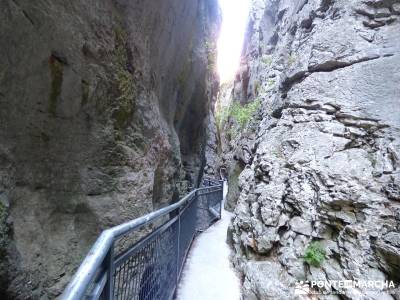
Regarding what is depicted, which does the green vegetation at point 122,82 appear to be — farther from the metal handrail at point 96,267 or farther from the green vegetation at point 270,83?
the green vegetation at point 270,83

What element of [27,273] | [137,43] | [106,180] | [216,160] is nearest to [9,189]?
[27,273]

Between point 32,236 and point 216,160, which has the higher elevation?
point 216,160

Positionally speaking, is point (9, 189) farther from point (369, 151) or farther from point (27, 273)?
point (369, 151)

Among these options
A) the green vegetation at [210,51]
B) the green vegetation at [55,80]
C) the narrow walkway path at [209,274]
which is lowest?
the narrow walkway path at [209,274]

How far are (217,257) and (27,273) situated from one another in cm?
383

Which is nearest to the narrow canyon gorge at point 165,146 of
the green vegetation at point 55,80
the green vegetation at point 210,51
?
the green vegetation at point 55,80

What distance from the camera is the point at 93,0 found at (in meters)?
2.86

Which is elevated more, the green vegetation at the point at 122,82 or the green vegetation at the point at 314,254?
the green vegetation at the point at 122,82

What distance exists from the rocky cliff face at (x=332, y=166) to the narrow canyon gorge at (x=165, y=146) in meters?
0.02

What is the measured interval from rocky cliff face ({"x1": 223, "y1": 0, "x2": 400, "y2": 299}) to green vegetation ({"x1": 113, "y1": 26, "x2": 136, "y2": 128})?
3.16 m

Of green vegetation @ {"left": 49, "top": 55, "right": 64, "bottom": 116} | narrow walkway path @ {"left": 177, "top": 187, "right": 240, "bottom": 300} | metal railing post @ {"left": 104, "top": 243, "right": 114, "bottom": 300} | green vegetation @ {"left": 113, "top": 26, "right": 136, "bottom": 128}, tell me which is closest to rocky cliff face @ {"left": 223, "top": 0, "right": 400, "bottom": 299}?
narrow walkway path @ {"left": 177, "top": 187, "right": 240, "bottom": 300}

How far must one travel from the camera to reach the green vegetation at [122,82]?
3330 mm

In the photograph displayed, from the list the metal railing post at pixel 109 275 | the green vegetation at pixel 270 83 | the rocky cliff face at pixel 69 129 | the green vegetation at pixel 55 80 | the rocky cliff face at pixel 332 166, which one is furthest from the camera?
the green vegetation at pixel 270 83

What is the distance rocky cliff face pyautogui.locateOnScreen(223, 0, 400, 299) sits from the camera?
3.28 metres
